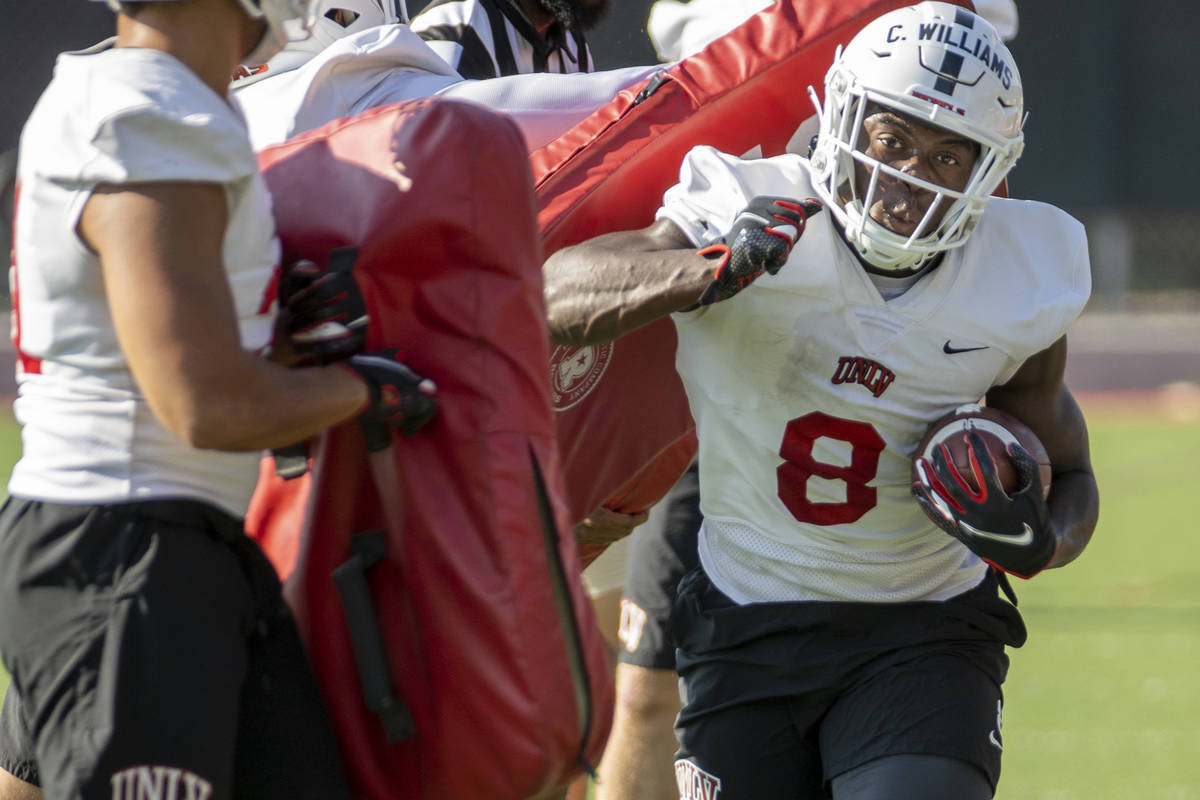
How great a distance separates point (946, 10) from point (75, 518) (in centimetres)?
176

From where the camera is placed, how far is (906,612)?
2777 mm

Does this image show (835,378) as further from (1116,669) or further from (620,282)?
(1116,669)

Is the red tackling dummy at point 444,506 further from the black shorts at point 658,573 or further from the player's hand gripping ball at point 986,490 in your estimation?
the black shorts at point 658,573

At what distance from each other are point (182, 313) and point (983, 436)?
146cm

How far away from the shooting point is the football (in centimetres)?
264

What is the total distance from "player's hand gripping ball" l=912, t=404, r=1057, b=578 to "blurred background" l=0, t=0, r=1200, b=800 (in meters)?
1.77

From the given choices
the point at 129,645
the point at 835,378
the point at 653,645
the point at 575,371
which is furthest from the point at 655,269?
the point at 653,645

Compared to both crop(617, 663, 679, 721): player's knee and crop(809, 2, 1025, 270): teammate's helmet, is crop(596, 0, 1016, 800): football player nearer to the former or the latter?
crop(617, 663, 679, 721): player's knee

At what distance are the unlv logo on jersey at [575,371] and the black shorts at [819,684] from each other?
0.53 meters

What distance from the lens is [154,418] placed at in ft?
6.04

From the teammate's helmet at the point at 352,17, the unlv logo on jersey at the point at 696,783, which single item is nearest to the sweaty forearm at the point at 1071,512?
the unlv logo on jersey at the point at 696,783

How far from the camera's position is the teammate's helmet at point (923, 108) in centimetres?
267

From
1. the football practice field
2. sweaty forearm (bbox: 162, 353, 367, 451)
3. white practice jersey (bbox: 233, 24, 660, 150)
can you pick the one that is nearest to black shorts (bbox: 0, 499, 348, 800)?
sweaty forearm (bbox: 162, 353, 367, 451)

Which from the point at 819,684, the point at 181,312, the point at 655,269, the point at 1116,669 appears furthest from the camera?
the point at 1116,669
